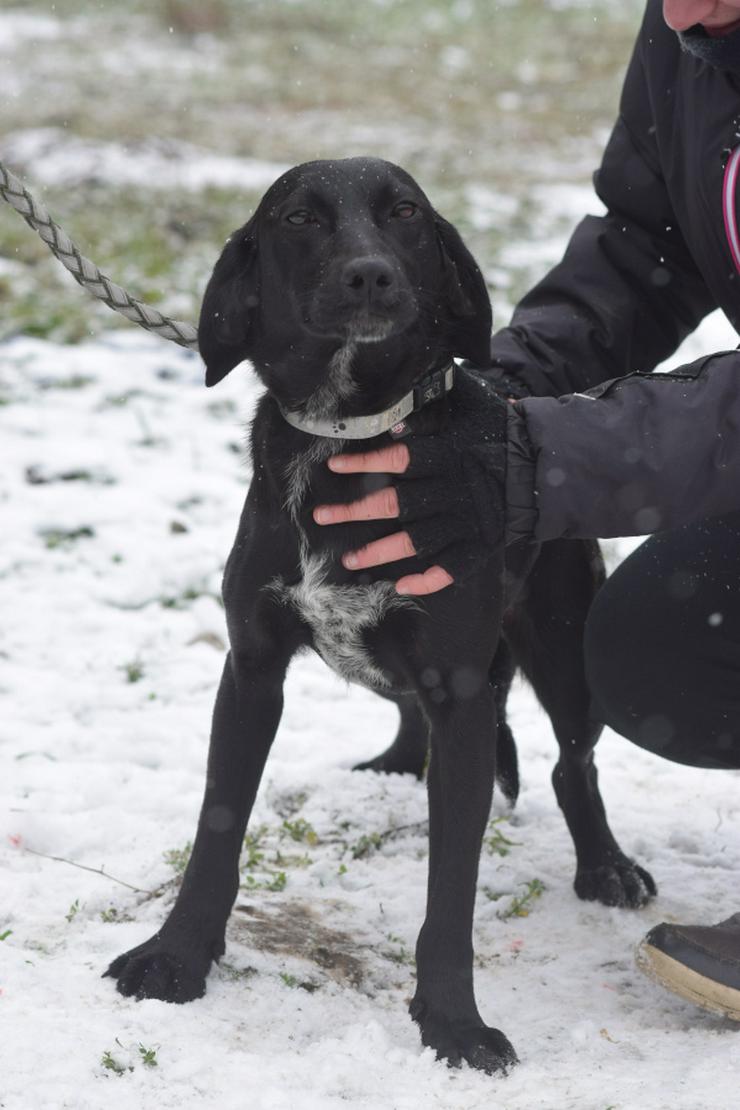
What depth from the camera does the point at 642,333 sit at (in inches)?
123

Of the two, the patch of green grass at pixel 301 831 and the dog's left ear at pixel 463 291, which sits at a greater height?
the dog's left ear at pixel 463 291

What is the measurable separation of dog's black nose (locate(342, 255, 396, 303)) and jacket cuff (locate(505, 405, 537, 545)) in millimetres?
348

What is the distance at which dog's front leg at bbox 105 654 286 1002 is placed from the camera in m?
2.42

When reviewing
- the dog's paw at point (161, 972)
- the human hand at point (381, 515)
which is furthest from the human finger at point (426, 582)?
the dog's paw at point (161, 972)

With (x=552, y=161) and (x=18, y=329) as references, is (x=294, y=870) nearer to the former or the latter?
(x=18, y=329)

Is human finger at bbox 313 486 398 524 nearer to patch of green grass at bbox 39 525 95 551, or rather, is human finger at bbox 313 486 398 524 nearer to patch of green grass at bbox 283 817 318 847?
patch of green grass at bbox 283 817 318 847

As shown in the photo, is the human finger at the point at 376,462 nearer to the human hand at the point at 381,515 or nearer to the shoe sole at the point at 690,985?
the human hand at the point at 381,515

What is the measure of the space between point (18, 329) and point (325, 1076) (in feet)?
17.0

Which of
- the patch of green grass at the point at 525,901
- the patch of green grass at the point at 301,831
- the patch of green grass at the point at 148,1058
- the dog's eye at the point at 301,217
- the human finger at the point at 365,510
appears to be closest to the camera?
the patch of green grass at the point at 148,1058

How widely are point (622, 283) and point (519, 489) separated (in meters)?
0.99

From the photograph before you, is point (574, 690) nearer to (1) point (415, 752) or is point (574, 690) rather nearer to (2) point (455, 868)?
(1) point (415, 752)

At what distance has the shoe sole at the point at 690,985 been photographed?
2.37m

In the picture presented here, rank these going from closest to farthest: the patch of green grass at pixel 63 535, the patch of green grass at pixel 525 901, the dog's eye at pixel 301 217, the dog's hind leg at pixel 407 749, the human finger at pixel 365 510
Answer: the human finger at pixel 365 510, the dog's eye at pixel 301 217, the patch of green grass at pixel 525 901, the dog's hind leg at pixel 407 749, the patch of green grass at pixel 63 535

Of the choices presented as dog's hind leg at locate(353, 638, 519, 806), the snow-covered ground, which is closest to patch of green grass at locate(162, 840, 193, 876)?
the snow-covered ground
